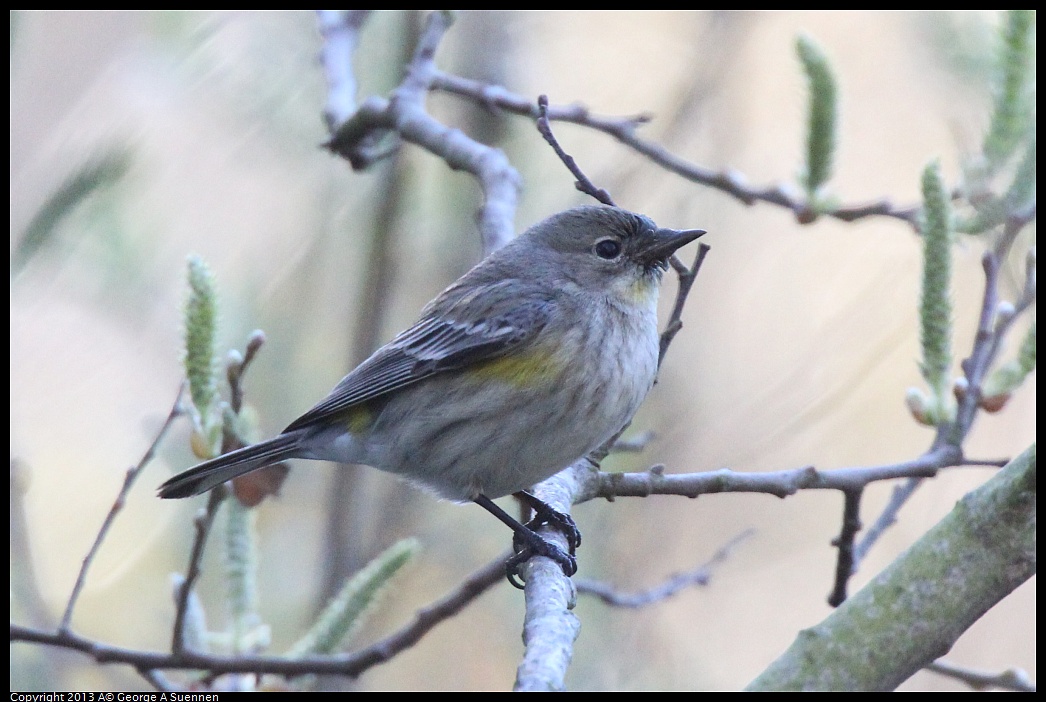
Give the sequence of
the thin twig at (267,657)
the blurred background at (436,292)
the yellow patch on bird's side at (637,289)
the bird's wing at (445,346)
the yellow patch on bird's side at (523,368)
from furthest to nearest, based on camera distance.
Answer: the blurred background at (436,292) → the yellow patch on bird's side at (637,289) → the bird's wing at (445,346) → the yellow patch on bird's side at (523,368) → the thin twig at (267,657)

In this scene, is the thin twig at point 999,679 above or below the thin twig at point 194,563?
below

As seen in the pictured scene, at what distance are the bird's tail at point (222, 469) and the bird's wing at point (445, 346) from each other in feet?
0.60

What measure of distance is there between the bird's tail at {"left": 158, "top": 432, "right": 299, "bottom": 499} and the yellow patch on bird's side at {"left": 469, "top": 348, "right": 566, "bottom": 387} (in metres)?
0.84

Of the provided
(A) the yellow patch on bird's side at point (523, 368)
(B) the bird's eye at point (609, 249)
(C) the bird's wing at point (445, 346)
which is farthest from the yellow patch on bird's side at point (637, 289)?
(A) the yellow patch on bird's side at point (523, 368)

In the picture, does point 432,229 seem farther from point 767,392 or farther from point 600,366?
point 600,366

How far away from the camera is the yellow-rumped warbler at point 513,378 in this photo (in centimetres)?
367

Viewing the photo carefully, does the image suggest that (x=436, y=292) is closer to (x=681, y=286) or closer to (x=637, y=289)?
(x=637, y=289)

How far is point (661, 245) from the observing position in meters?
4.19

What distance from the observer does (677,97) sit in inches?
258

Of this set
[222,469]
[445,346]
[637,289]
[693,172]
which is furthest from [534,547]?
[693,172]

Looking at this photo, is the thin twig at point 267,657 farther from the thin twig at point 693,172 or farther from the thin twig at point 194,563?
the thin twig at point 693,172

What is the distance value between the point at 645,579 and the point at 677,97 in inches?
123

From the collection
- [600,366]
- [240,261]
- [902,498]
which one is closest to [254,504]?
[600,366]

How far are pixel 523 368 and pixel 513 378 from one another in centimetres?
5
